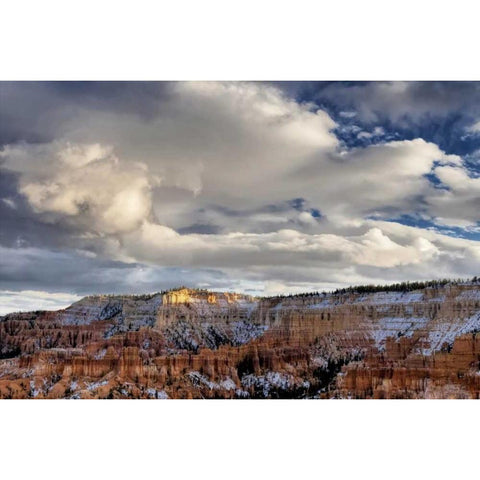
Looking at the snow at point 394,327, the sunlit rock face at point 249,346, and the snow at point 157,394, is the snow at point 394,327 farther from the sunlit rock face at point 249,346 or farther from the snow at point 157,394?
the snow at point 157,394

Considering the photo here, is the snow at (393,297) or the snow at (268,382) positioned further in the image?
the snow at (393,297)

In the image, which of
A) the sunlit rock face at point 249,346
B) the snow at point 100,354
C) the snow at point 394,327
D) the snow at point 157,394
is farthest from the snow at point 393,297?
the snow at point 100,354

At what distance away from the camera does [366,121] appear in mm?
10953

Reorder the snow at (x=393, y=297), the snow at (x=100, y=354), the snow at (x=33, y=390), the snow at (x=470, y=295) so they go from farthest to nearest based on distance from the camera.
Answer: the snow at (x=393, y=297) < the snow at (x=470, y=295) < the snow at (x=100, y=354) < the snow at (x=33, y=390)

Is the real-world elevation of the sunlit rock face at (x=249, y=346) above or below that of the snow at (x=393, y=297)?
below

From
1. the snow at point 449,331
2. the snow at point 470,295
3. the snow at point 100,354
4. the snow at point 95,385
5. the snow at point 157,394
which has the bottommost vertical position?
the snow at point 157,394

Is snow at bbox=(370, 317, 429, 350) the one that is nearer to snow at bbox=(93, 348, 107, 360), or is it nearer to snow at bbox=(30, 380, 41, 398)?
snow at bbox=(93, 348, 107, 360)

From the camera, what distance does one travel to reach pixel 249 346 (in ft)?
41.1

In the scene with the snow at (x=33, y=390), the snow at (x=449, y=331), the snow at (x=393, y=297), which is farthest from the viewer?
the snow at (x=393, y=297)

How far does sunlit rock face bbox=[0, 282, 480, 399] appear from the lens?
35.0 ft

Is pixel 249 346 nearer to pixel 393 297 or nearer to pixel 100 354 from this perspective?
pixel 100 354

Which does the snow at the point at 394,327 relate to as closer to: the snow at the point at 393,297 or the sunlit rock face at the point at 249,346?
the sunlit rock face at the point at 249,346

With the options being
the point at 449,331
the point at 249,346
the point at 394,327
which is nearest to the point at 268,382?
the point at 249,346

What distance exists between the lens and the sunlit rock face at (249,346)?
420 inches
